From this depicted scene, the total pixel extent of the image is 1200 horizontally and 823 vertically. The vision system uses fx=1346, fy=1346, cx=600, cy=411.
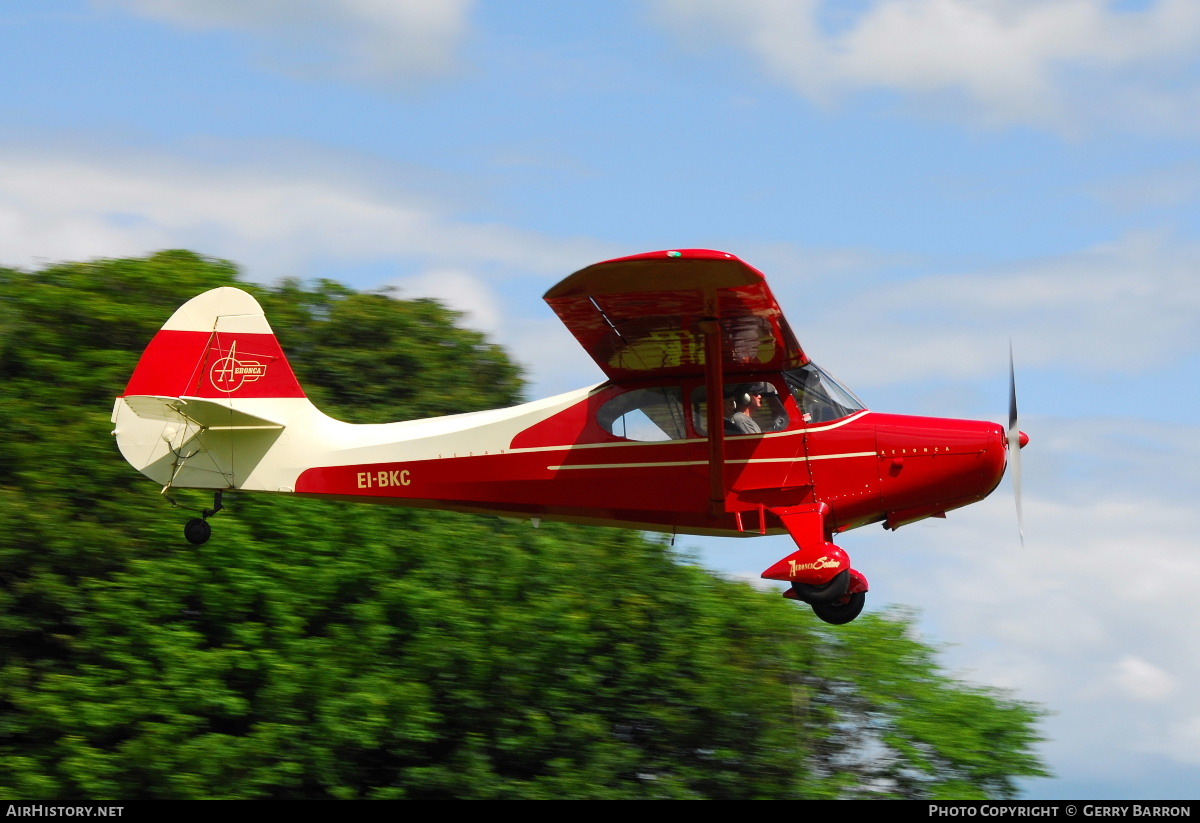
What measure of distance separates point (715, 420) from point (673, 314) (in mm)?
979

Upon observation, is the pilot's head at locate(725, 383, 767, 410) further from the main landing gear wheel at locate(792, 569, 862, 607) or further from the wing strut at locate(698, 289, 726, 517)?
the main landing gear wheel at locate(792, 569, 862, 607)

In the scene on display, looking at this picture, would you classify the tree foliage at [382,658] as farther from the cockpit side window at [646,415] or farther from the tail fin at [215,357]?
the cockpit side window at [646,415]

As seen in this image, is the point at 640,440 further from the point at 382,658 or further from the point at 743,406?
the point at 382,658

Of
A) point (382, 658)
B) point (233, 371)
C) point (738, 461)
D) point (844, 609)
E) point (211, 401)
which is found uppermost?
point (233, 371)

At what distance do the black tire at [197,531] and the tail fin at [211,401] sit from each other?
1.23ft

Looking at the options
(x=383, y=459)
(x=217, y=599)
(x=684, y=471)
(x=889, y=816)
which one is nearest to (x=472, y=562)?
(x=217, y=599)

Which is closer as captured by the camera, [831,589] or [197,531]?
[831,589]

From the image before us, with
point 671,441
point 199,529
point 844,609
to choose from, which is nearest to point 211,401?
point 199,529

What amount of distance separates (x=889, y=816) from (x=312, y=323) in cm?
1517

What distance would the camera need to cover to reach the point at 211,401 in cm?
1163

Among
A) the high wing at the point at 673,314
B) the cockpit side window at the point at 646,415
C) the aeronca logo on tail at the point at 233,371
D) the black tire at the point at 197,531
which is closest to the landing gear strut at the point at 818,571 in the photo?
the cockpit side window at the point at 646,415

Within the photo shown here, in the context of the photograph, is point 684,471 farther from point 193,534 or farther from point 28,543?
point 28,543

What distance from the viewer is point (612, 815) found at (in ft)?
37.1

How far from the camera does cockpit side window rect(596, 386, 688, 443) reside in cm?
1106
